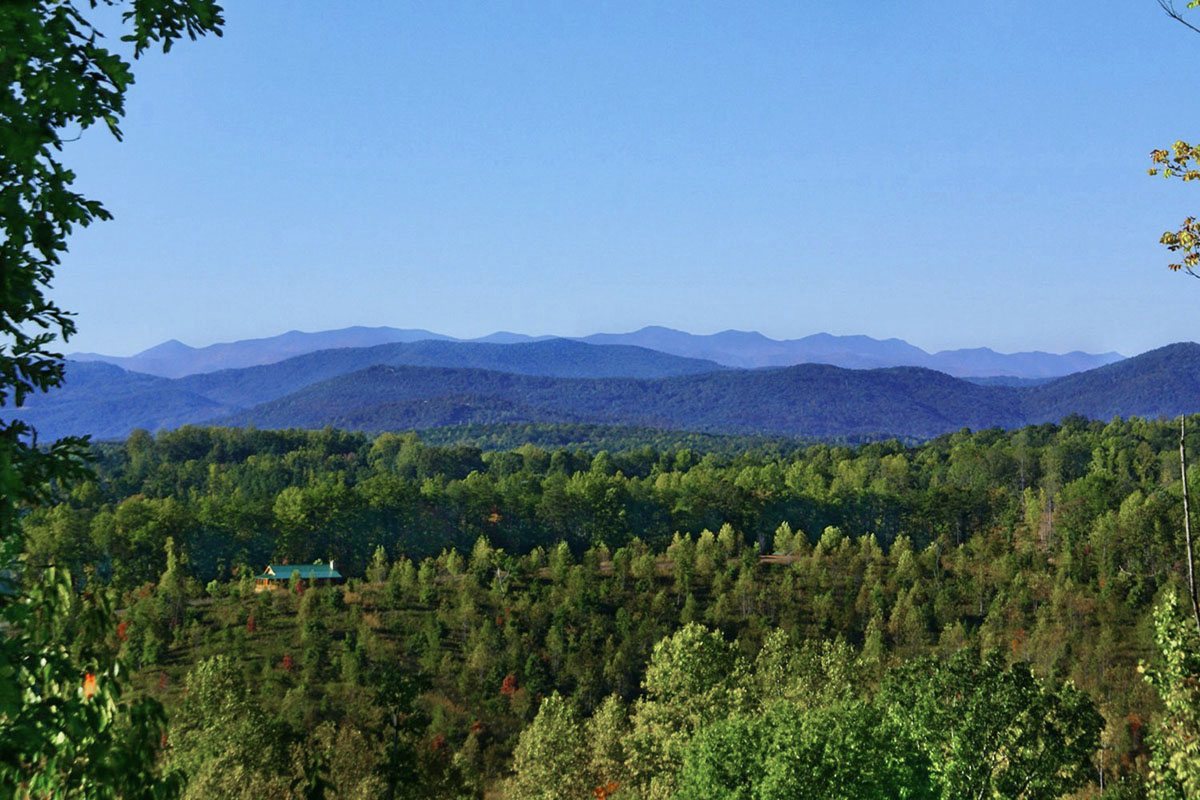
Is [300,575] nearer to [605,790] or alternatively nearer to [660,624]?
[660,624]

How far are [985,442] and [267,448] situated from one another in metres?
106

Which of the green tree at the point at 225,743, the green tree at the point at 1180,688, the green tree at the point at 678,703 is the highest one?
the green tree at the point at 1180,688

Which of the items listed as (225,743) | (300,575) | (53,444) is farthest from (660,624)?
(53,444)

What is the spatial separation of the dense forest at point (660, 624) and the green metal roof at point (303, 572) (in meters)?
2.42

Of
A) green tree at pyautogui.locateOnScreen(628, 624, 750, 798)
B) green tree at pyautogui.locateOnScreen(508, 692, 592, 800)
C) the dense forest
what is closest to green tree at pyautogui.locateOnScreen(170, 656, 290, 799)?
the dense forest

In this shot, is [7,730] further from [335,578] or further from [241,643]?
[335,578]

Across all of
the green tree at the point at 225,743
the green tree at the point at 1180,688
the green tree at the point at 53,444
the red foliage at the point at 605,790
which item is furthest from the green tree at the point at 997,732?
the green tree at the point at 53,444

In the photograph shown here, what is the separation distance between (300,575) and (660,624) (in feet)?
92.6

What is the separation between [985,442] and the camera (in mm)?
158750

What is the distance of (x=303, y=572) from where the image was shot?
79.8 meters

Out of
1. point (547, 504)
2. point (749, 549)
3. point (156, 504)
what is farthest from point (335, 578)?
point (749, 549)

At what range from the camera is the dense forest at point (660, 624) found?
76.5ft

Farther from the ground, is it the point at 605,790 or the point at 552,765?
the point at 552,765

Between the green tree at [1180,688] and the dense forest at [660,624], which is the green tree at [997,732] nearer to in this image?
the dense forest at [660,624]
